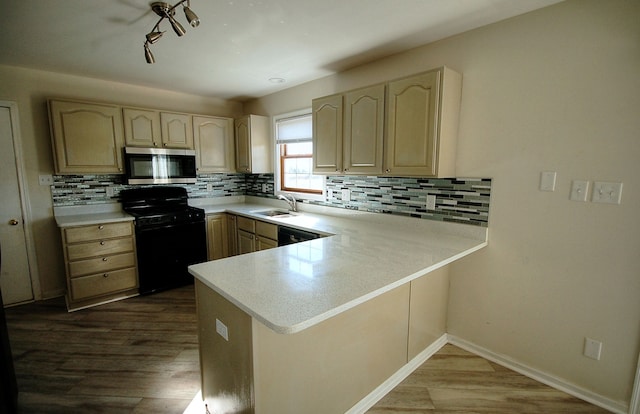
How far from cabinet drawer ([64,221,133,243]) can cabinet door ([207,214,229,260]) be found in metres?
0.86

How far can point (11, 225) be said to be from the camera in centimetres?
291

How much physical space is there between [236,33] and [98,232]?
7.66 ft

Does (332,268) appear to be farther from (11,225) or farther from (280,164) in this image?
(11,225)

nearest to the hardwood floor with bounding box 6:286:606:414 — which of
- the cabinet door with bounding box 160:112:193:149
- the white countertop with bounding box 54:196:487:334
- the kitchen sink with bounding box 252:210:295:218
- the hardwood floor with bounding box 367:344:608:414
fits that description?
the hardwood floor with bounding box 367:344:608:414

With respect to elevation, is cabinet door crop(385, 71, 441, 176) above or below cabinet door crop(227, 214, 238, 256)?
above

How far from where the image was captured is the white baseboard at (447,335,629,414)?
5.49ft

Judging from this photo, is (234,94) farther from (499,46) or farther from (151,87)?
(499,46)

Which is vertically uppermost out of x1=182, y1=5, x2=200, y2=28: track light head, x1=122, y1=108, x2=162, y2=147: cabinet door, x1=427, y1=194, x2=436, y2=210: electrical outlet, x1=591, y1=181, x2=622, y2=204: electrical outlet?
x1=182, y1=5, x2=200, y2=28: track light head

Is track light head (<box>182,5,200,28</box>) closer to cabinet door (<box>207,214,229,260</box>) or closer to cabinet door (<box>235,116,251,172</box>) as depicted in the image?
cabinet door (<box>235,116,251,172</box>)

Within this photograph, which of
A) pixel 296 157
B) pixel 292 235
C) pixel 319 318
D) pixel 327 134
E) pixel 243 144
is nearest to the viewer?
A: pixel 319 318

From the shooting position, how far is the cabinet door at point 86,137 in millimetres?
2863

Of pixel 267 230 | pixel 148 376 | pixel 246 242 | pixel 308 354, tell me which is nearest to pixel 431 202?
pixel 308 354

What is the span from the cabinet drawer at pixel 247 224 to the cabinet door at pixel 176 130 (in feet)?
3.83

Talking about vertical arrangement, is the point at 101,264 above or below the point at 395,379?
above
